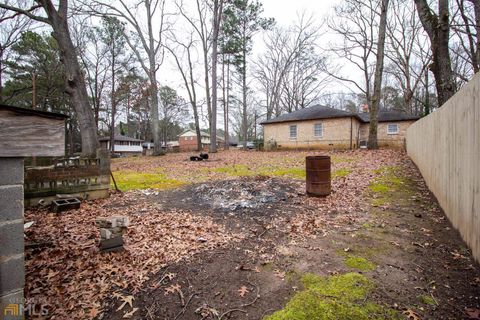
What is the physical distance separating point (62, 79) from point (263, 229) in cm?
2844

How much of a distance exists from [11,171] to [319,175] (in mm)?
5673

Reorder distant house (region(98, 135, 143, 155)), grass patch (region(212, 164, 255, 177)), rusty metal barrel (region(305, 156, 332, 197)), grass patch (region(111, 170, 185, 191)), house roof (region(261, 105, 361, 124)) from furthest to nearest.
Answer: distant house (region(98, 135, 143, 155)) → house roof (region(261, 105, 361, 124)) → grass patch (region(212, 164, 255, 177)) → grass patch (region(111, 170, 185, 191)) → rusty metal barrel (region(305, 156, 332, 197))

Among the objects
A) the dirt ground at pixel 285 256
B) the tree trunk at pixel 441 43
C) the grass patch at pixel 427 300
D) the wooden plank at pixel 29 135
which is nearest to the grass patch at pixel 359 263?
the dirt ground at pixel 285 256

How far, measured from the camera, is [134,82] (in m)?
26.9

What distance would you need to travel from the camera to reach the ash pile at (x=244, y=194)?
223 inches

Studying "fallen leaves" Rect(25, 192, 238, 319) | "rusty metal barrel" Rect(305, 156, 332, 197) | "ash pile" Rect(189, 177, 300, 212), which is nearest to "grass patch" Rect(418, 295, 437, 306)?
"fallen leaves" Rect(25, 192, 238, 319)

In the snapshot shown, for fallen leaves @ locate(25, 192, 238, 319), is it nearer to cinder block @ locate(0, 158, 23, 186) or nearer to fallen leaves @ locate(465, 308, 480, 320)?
cinder block @ locate(0, 158, 23, 186)

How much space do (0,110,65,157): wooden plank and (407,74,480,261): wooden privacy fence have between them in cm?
449

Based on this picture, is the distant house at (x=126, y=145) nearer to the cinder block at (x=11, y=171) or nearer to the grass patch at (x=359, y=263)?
the cinder block at (x=11, y=171)

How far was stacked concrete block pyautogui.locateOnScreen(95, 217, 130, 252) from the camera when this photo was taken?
325 cm

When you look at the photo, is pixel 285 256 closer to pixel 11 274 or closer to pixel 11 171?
pixel 11 274

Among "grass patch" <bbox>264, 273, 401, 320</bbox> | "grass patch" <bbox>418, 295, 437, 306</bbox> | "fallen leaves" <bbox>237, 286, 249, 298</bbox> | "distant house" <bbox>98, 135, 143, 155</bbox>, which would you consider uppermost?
"distant house" <bbox>98, 135, 143, 155</bbox>

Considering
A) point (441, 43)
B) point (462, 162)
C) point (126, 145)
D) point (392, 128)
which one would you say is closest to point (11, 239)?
point (462, 162)

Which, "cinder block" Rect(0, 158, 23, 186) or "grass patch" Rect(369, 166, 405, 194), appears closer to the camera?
"cinder block" Rect(0, 158, 23, 186)
